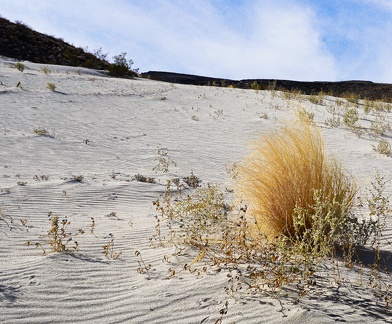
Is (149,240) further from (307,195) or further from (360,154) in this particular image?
(360,154)

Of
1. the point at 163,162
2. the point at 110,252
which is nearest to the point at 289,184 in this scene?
the point at 110,252

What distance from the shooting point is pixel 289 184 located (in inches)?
174

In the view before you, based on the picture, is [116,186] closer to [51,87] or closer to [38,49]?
[51,87]

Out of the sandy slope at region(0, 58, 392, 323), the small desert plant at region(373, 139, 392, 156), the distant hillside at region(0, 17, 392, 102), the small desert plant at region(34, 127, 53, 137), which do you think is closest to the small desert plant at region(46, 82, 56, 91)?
the sandy slope at region(0, 58, 392, 323)

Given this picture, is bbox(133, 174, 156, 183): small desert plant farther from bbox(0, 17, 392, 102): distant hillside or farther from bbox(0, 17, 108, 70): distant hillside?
bbox(0, 17, 108, 70): distant hillside

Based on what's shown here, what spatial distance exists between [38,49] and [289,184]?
29942 mm

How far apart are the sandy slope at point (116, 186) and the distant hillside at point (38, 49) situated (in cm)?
1269

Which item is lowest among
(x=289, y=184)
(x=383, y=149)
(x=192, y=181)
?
(x=192, y=181)

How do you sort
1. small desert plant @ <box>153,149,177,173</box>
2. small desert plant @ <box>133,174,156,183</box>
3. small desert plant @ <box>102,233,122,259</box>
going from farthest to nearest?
small desert plant @ <box>153,149,177,173</box>, small desert plant @ <box>133,174,156,183</box>, small desert plant @ <box>102,233,122,259</box>

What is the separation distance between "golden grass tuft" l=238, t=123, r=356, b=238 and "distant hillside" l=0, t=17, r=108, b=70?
86.2 feet

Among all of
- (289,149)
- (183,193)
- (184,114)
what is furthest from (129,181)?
(184,114)

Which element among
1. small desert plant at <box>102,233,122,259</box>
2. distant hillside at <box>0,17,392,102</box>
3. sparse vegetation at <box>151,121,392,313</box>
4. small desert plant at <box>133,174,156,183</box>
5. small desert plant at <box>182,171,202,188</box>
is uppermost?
distant hillside at <box>0,17,392,102</box>

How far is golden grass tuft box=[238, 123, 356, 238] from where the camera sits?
4.39 meters

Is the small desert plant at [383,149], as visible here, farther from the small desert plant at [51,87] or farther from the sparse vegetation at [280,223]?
the small desert plant at [51,87]
